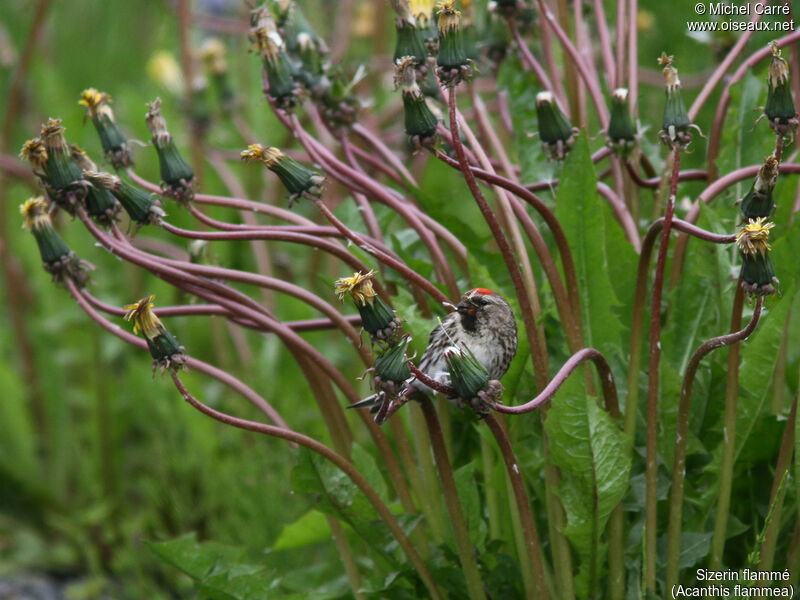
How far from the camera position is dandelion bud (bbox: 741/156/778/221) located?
1.15 metres

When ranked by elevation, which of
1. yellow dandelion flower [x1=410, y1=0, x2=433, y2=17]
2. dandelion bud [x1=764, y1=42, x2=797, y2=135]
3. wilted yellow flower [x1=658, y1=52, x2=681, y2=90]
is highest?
yellow dandelion flower [x1=410, y1=0, x2=433, y2=17]

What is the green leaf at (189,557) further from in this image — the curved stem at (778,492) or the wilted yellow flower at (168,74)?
the wilted yellow flower at (168,74)

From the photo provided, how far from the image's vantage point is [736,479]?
60.3 inches

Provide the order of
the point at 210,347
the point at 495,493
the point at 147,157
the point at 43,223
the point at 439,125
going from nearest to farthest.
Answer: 1. the point at 439,125
2. the point at 43,223
3. the point at 495,493
4. the point at 210,347
5. the point at 147,157

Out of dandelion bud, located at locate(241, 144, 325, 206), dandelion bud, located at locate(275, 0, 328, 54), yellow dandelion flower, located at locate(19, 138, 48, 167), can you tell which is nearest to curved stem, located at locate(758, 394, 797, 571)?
dandelion bud, located at locate(241, 144, 325, 206)

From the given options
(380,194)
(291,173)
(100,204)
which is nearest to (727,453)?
(380,194)

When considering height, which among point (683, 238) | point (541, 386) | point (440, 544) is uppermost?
point (683, 238)

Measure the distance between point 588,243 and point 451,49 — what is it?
441 mm

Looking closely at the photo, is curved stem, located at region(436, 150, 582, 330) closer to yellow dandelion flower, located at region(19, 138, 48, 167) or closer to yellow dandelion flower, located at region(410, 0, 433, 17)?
yellow dandelion flower, located at region(410, 0, 433, 17)

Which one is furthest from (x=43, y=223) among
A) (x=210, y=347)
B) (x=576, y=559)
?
(x=210, y=347)

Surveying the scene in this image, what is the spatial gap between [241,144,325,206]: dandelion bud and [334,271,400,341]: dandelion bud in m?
0.24

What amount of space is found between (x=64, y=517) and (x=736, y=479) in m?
2.04

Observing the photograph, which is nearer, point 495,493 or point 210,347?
point 495,493

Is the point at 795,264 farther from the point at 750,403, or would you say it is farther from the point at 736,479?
the point at 736,479
